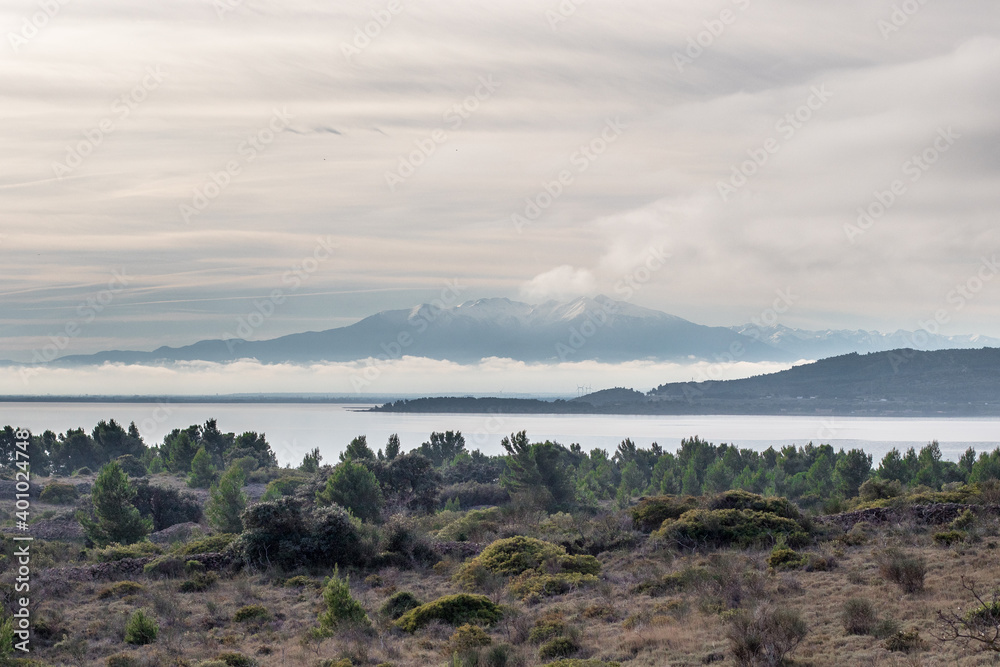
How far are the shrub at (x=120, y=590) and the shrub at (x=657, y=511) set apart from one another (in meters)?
17.4

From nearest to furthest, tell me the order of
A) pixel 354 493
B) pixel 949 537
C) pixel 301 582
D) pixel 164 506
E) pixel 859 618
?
pixel 859 618
pixel 949 537
pixel 301 582
pixel 354 493
pixel 164 506

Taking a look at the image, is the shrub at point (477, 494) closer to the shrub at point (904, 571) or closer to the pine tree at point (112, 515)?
the pine tree at point (112, 515)

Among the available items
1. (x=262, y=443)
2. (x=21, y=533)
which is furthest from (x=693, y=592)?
(x=262, y=443)

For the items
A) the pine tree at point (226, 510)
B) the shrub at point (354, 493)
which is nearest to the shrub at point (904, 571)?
the shrub at point (354, 493)

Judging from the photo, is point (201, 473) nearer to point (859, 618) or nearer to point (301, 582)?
point (301, 582)

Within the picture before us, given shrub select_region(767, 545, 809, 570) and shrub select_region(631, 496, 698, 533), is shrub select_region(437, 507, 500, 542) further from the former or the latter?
shrub select_region(767, 545, 809, 570)

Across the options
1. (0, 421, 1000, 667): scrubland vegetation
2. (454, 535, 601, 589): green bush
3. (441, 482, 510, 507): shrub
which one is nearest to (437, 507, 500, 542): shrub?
(0, 421, 1000, 667): scrubland vegetation

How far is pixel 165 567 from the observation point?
26.5 meters

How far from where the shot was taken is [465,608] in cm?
1875

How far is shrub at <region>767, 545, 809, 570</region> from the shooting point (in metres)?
21.7

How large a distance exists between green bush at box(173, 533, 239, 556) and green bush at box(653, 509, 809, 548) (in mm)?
15764

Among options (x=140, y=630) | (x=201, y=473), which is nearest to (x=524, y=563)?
(x=140, y=630)

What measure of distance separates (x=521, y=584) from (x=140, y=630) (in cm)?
962

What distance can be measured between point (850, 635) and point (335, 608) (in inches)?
412
